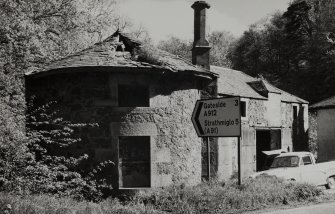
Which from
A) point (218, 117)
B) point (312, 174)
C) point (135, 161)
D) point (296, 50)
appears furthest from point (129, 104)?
point (296, 50)

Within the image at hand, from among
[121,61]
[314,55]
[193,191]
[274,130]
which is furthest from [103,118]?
[314,55]

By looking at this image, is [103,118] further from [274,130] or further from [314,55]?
[314,55]

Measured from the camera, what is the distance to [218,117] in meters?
9.86

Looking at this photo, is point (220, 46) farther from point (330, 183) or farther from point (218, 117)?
point (218, 117)

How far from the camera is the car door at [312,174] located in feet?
50.9

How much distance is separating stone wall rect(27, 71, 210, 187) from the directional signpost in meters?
4.46

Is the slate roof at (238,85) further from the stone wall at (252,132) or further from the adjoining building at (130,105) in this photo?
the adjoining building at (130,105)

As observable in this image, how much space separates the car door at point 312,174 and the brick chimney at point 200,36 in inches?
246

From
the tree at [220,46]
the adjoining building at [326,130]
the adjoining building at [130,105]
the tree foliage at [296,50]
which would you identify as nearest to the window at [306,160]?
the adjoining building at [130,105]

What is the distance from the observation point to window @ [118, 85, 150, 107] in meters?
14.9

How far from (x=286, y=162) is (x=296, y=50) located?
3294 centimetres

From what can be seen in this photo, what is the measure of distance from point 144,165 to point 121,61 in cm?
384

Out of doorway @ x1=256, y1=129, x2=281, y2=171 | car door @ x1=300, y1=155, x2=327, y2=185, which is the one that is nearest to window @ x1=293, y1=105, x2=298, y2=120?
doorway @ x1=256, y1=129, x2=281, y2=171

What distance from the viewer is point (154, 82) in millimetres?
14594
